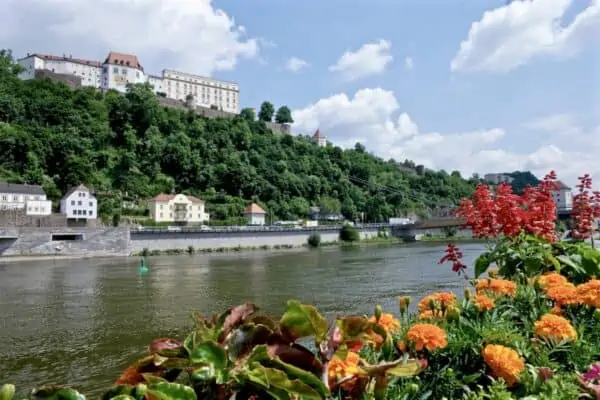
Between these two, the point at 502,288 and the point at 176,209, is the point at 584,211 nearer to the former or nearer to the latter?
the point at 502,288

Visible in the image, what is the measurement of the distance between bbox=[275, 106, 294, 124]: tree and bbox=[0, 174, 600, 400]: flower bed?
117 metres

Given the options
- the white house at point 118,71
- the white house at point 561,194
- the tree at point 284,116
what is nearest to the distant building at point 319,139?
the tree at point 284,116

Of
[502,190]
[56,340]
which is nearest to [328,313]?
[56,340]

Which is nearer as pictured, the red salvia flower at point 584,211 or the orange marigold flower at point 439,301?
the orange marigold flower at point 439,301

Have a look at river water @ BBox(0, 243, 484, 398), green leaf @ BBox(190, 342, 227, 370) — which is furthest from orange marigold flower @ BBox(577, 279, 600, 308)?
river water @ BBox(0, 243, 484, 398)

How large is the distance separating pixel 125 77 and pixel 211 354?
106m

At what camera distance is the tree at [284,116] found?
119000 mm

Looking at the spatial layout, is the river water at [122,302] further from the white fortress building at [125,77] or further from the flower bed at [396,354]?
the white fortress building at [125,77]

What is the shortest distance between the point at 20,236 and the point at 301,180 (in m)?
54.1

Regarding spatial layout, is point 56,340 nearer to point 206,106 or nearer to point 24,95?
point 24,95

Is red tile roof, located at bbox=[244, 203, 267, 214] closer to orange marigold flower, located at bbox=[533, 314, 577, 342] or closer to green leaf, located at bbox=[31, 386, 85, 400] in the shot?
orange marigold flower, located at bbox=[533, 314, 577, 342]

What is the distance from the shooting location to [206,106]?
11344 centimetres

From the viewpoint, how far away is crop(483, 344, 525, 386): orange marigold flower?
1.98 m

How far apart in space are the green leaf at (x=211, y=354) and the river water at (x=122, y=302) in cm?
468
